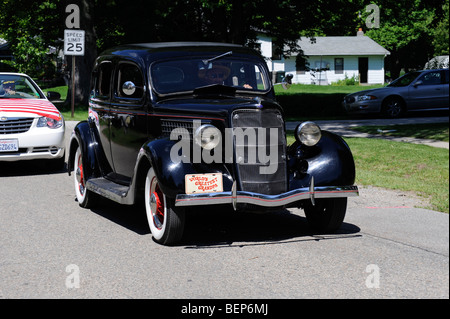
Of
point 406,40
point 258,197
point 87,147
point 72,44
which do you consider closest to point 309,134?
point 258,197

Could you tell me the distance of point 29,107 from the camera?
12000 mm

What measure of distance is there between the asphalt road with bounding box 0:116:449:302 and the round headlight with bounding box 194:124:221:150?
1002mm

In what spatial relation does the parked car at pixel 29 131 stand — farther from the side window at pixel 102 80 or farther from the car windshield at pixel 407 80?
the car windshield at pixel 407 80

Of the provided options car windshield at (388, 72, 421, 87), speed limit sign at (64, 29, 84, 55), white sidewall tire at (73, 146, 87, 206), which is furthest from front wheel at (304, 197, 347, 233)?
speed limit sign at (64, 29, 84, 55)

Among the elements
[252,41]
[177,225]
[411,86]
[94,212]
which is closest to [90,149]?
[94,212]

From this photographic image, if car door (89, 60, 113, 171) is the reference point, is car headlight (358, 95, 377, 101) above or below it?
below

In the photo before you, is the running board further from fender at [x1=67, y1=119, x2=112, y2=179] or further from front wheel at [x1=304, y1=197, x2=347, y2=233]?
front wheel at [x1=304, y1=197, x2=347, y2=233]

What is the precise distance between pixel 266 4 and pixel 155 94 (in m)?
22.4

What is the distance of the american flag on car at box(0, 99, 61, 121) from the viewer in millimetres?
11789

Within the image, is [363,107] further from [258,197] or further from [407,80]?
[258,197]

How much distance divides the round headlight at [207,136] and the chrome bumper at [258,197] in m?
0.46

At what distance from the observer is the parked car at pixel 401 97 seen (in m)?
21.5

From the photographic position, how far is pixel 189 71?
25.0 ft

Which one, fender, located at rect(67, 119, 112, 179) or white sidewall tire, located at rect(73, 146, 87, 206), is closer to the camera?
fender, located at rect(67, 119, 112, 179)
